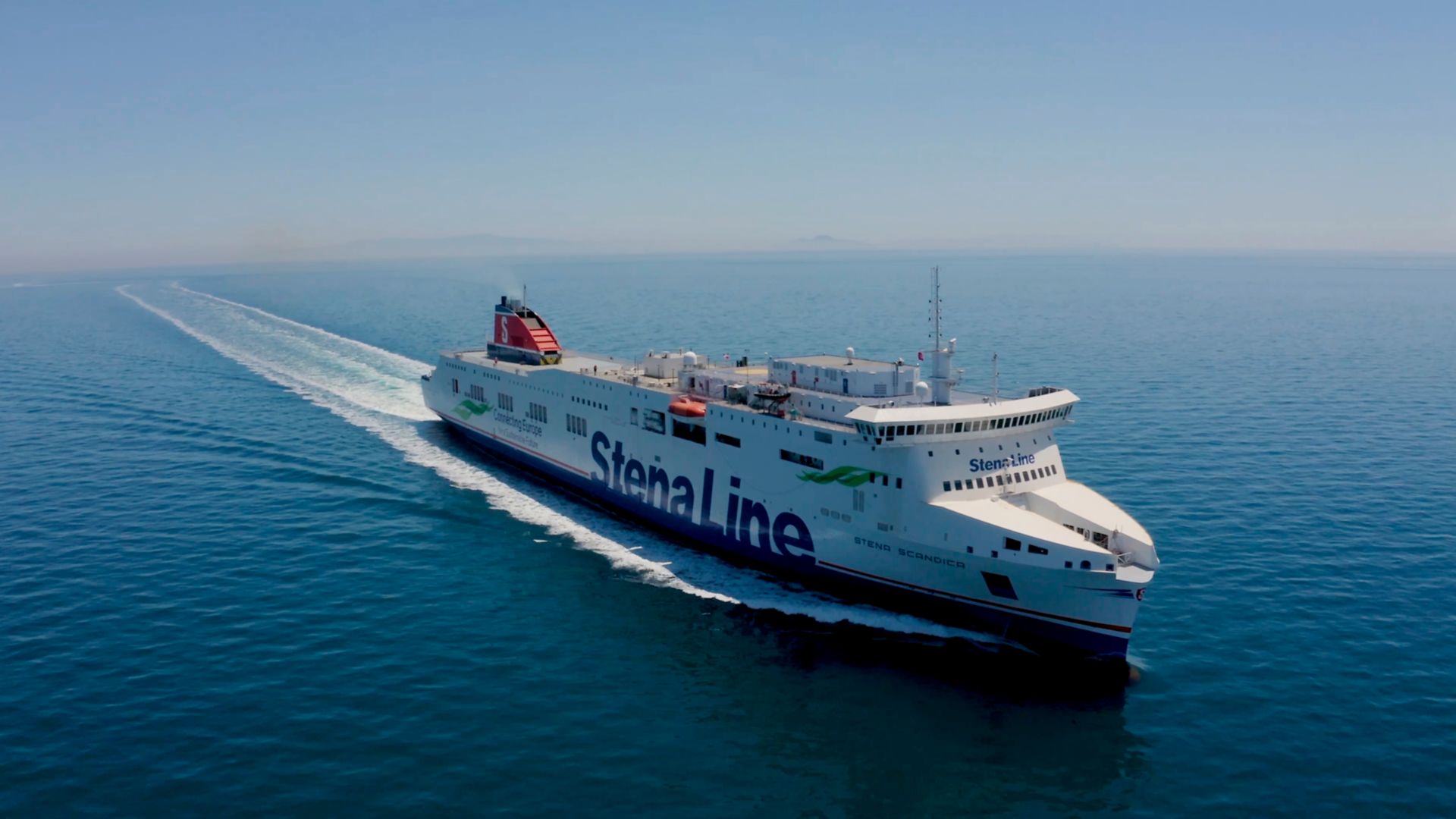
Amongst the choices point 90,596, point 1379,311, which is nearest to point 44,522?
point 90,596

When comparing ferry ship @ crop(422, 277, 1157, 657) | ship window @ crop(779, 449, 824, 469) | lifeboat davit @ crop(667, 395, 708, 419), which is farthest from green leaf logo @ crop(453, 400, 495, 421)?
ship window @ crop(779, 449, 824, 469)

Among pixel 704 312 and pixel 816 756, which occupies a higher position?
pixel 704 312

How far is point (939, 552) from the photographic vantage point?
2889 cm

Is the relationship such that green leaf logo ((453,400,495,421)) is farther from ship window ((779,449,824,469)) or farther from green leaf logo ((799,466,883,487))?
green leaf logo ((799,466,883,487))

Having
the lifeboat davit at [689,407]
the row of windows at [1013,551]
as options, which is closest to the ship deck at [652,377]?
the lifeboat davit at [689,407]

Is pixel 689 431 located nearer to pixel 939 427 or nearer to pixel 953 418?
pixel 939 427

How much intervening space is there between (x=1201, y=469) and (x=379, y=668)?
124 ft

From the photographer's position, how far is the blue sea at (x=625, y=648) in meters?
21.1

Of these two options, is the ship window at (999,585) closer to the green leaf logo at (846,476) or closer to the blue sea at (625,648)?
the blue sea at (625,648)

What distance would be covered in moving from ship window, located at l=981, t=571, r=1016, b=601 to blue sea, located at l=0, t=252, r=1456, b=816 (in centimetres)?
201

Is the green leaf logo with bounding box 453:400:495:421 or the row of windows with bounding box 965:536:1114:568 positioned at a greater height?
the green leaf logo with bounding box 453:400:495:421

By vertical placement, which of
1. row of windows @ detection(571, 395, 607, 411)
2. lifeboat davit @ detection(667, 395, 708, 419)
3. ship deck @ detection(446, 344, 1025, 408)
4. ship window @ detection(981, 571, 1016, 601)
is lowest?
ship window @ detection(981, 571, 1016, 601)

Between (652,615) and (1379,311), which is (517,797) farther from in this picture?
(1379,311)

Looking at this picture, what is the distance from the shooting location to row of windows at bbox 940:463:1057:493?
29.8m
